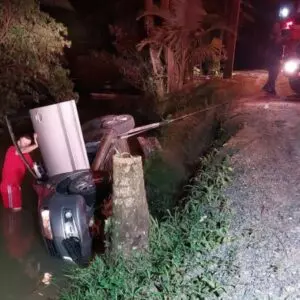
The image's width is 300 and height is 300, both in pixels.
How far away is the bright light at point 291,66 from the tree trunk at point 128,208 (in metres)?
7.03

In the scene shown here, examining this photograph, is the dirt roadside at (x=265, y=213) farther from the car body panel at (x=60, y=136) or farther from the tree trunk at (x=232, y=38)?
the tree trunk at (x=232, y=38)

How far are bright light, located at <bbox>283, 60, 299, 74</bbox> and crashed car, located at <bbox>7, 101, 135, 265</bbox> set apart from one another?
5789 millimetres

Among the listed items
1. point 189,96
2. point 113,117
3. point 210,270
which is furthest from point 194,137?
point 210,270

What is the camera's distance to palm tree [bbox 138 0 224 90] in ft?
35.1

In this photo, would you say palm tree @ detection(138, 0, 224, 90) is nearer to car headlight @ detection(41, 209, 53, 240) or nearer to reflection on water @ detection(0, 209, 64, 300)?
reflection on water @ detection(0, 209, 64, 300)

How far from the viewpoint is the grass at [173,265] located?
130 inches

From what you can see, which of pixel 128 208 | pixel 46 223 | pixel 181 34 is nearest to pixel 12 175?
pixel 46 223

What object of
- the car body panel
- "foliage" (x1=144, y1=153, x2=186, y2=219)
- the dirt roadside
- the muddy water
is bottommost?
the muddy water

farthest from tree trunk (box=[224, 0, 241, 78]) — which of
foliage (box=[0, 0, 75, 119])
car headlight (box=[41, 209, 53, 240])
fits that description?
car headlight (box=[41, 209, 53, 240])

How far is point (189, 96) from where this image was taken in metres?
10.6

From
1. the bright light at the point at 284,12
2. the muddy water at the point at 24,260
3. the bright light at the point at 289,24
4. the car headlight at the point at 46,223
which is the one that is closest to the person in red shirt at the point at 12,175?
the muddy water at the point at 24,260

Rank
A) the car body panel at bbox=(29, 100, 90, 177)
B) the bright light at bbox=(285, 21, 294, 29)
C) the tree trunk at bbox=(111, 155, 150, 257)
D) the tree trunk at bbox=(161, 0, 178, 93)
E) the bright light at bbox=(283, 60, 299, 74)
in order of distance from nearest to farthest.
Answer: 1. the tree trunk at bbox=(111, 155, 150, 257)
2. the car body panel at bbox=(29, 100, 90, 177)
3. the bright light at bbox=(283, 60, 299, 74)
4. the bright light at bbox=(285, 21, 294, 29)
5. the tree trunk at bbox=(161, 0, 178, 93)

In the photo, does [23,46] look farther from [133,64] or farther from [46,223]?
[133,64]

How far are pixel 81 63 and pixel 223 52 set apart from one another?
5.76m
